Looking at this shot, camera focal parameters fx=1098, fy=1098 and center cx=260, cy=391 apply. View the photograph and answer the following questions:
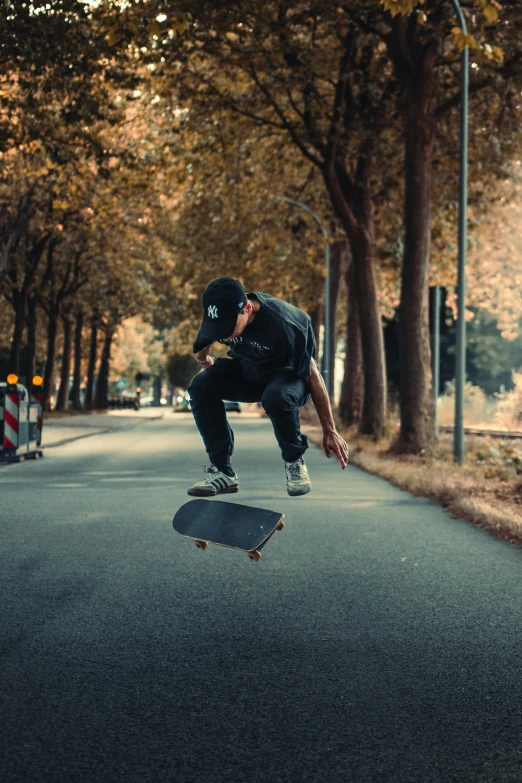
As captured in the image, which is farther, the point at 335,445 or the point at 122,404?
the point at 122,404

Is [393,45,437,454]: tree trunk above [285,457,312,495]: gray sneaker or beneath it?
above

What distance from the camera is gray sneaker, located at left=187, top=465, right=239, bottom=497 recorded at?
5.64m

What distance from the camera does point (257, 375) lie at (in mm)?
5355

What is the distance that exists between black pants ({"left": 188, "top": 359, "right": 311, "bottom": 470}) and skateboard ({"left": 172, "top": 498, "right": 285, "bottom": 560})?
12.3 inches

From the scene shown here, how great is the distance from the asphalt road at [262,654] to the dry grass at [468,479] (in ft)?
1.36

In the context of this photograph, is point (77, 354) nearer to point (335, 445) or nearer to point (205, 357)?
point (205, 357)

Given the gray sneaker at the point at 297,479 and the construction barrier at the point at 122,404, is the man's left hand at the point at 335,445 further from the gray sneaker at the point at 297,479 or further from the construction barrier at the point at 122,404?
the construction barrier at the point at 122,404

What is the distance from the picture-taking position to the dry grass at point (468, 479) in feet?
36.4

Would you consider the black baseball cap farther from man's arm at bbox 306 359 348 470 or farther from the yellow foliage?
the yellow foliage

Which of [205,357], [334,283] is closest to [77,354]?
[334,283]

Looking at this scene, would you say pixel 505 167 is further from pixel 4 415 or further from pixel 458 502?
pixel 458 502

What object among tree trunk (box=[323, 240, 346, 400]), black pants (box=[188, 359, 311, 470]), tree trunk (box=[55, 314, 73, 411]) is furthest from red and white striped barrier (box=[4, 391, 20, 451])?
tree trunk (box=[55, 314, 73, 411])

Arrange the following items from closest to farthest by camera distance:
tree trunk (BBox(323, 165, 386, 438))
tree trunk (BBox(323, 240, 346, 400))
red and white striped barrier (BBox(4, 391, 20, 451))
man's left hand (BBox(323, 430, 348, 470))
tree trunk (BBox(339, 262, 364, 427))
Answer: man's left hand (BBox(323, 430, 348, 470)), red and white striped barrier (BBox(4, 391, 20, 451)), tree trunk (BBox(323, 165, 386, 438)), tree trunk (BBox(339, 262, 364, 427)), tree trunk (BBox(323, 240, 346, 400))

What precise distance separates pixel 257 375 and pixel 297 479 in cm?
56
